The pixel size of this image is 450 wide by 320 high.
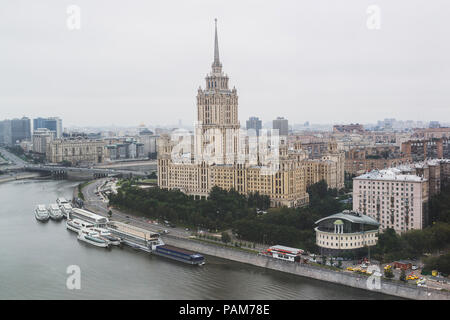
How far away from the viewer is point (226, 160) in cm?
2659

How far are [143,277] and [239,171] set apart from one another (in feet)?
34.6

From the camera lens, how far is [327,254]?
1591 centimetres

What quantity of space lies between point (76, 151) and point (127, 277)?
1734 inches

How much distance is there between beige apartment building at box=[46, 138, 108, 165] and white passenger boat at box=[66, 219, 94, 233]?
33.6 meters

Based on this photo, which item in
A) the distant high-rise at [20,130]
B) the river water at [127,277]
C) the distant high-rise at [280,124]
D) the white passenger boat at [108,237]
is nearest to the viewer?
the river water at [127,277]

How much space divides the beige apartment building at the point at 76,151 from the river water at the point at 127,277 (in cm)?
3704

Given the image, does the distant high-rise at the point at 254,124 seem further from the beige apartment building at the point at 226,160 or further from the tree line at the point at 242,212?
the tree line at the point at 242,212

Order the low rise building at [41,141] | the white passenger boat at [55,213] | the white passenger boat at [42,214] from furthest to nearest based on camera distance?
1. the low rise building at [41,141]
2. the white passenger boat at [55,213]
3. the white passenger boat at [42,214]

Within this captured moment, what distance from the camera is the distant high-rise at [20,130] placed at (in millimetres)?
88875

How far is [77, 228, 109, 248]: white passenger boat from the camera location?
18.5 meters

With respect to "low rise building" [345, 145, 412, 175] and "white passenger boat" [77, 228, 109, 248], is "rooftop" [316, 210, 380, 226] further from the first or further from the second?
"low rise building" [345, 145, 412, 175]

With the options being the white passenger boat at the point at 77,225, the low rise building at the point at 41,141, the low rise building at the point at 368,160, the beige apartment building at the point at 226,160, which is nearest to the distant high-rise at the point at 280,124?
the low rise building at the point at 368,160

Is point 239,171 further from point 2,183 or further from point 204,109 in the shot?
point 2,183

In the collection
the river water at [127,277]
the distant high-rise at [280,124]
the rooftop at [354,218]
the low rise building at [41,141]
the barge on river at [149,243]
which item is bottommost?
the river water at [127,277]
